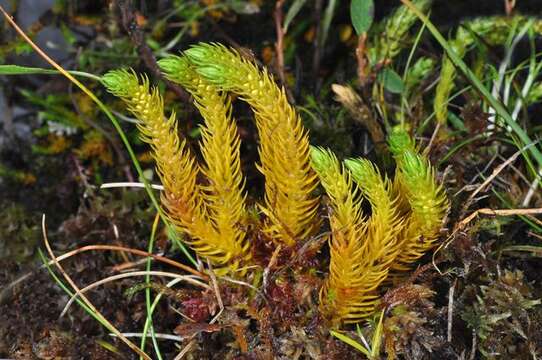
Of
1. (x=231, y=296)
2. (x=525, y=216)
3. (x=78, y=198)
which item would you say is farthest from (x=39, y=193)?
(x=525, y=216)

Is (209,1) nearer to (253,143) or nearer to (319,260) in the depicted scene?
(253,143)

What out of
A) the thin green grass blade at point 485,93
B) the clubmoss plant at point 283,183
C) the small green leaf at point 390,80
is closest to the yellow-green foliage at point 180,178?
the clubmoss plant at point 283,183

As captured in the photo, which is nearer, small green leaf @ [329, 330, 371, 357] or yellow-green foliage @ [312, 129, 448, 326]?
yellow-green foliage @ [312, 129, 448, 326]

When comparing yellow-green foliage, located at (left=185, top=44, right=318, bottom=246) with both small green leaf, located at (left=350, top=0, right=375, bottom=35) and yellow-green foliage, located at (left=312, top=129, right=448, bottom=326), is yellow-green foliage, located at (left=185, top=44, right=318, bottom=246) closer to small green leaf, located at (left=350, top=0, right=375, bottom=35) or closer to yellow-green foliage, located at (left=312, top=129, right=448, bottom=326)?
yellow-green foliage, located at (left=312, top=129, right=448, bottom=326)

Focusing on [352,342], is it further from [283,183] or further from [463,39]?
[463,39]

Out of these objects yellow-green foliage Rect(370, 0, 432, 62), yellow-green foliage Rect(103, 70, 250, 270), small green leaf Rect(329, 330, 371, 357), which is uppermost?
yellow-green foliage Rect(370, 0, 432, 62)

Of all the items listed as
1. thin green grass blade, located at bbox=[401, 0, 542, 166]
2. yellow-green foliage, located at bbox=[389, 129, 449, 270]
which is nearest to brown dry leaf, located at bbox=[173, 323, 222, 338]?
yellow-green foliage, located at bbox=[389, 129, 449, 270]

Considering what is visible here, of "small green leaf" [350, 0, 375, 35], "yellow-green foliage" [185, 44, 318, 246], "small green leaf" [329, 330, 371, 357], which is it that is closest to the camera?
"yellow-green foliage" [185, 44, 318, 246]
